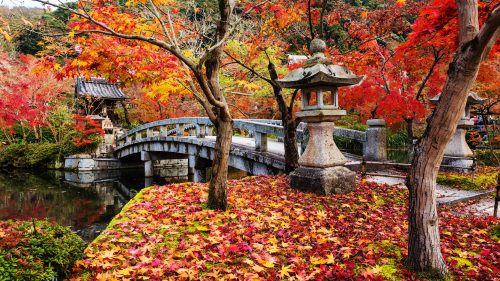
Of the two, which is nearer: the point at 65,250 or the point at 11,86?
the point at 65,250

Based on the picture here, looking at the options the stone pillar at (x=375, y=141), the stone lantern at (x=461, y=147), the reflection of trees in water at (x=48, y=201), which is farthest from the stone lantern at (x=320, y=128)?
the reflection of trees in water at (x=48, y=201)

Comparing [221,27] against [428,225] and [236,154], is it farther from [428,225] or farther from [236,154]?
[236,154]

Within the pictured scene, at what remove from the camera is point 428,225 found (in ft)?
12.0

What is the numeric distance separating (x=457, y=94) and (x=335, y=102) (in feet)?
12.9

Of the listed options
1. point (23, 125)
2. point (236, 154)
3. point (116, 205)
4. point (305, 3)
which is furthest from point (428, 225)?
point (23, 125)

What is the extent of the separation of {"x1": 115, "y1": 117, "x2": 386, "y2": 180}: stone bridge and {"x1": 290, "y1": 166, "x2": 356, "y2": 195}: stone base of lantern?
6.54 feet

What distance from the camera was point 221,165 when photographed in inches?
232

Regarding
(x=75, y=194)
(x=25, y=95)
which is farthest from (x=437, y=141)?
(x=25, y=95)

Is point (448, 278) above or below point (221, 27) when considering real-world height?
below

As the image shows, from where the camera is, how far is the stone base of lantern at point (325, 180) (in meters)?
6.68

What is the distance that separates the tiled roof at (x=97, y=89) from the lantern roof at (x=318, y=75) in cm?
1990

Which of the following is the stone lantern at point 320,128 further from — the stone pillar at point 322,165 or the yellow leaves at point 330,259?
the yellow leaves at point 330,259

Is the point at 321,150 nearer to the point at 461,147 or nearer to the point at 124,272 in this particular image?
the point at 124,272

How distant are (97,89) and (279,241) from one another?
23.3 m
